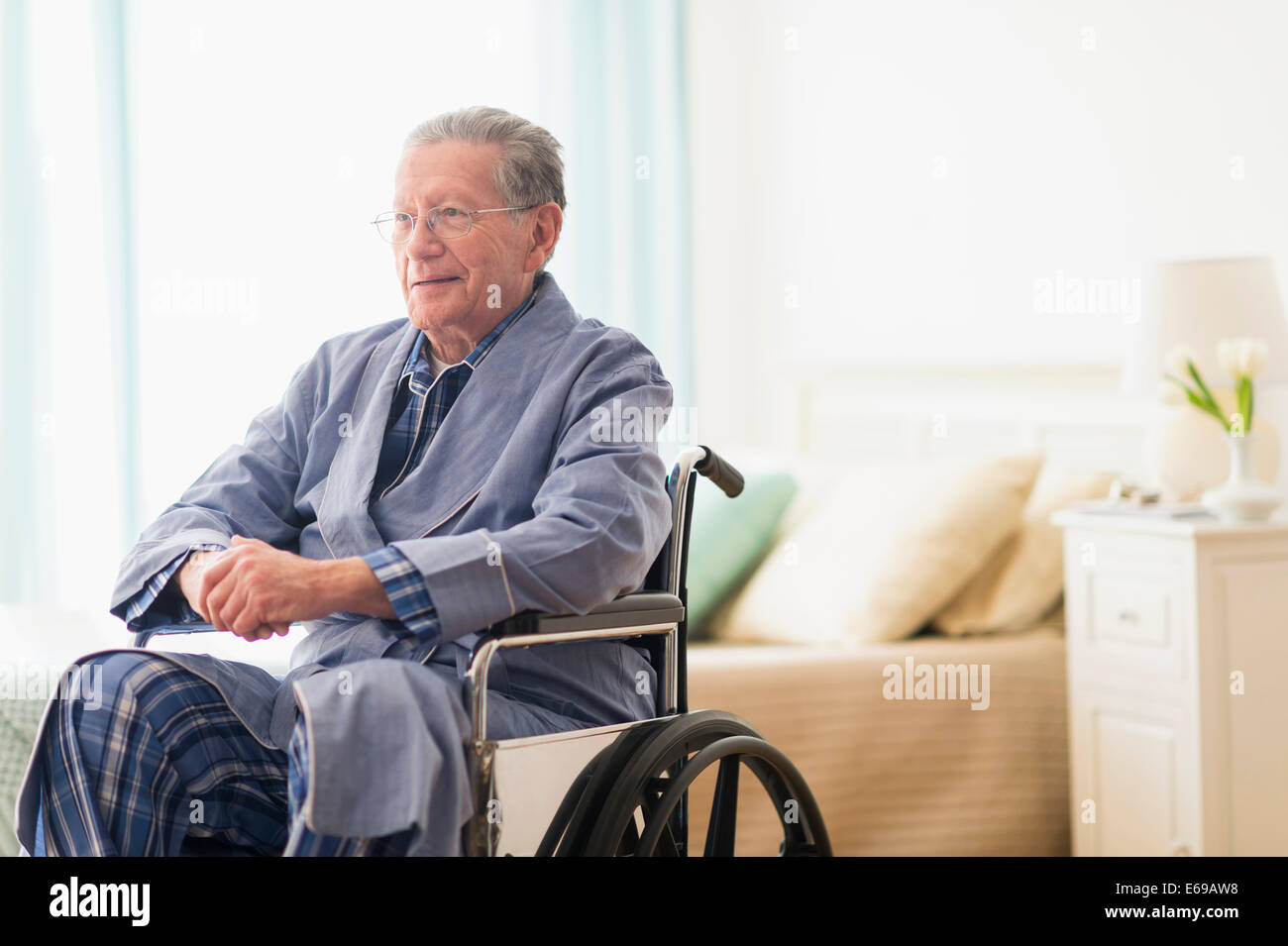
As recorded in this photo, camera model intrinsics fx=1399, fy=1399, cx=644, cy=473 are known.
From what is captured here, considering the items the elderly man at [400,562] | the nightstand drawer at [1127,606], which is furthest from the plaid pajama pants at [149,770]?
the nightstand drawer at [1127,606]

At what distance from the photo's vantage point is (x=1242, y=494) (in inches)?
92.7

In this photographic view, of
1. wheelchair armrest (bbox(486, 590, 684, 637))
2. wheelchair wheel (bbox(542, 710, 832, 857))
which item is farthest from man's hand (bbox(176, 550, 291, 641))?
wheelchair wheel (bbox(542, 710, 832, 857))

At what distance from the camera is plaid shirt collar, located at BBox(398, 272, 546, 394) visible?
67.9 inches

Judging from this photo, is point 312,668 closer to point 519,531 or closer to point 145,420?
point 519,531

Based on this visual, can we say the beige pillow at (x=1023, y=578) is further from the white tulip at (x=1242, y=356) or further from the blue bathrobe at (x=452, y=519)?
the blue bathrobe at (x=452, y=519)

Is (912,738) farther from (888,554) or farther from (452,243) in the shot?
(452,243)

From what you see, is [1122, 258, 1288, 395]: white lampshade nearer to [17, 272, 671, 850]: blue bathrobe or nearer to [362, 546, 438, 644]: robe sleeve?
[17, 272, 671, 850]: blue bathrobe

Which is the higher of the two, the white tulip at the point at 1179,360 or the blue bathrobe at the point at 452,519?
the white tulip at the point at 1179,360

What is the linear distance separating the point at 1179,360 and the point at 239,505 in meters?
1.66

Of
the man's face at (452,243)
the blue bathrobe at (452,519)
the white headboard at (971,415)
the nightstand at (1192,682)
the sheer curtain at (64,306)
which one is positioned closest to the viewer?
the blue bathrobe at (452,519)

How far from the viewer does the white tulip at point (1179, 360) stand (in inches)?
97.7

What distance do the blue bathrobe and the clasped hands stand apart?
0.22ft

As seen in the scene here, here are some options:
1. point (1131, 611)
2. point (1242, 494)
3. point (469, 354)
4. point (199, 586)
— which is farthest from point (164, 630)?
point (1242, 494)

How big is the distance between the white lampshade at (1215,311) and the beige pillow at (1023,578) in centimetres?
31
